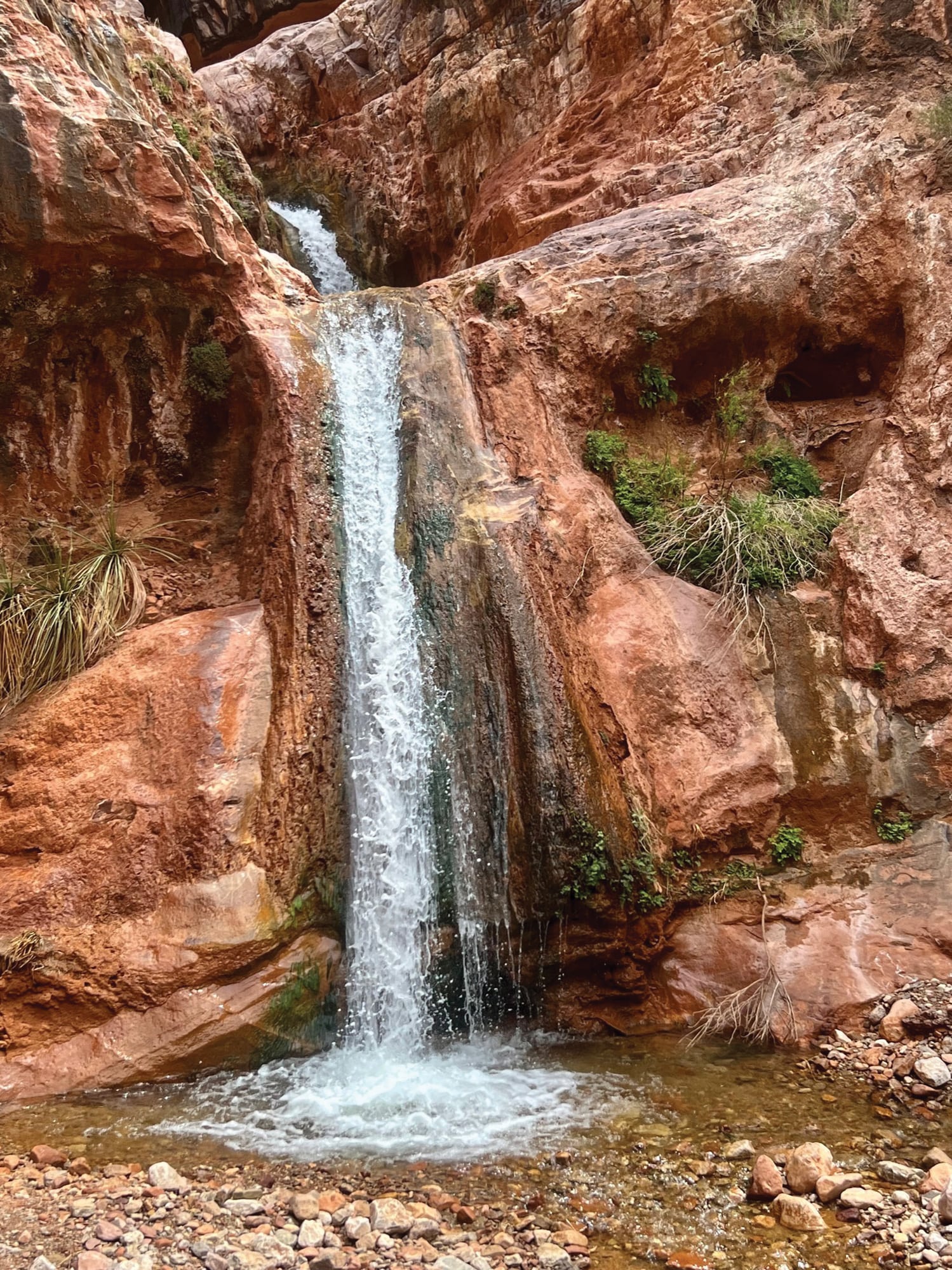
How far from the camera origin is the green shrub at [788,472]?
8016mm

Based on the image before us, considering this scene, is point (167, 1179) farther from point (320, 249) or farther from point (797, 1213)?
point (320, 249)

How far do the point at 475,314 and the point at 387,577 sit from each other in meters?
3.39

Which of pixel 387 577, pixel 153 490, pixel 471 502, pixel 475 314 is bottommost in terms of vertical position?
pixel 387 577

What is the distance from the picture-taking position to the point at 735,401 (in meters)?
8.34

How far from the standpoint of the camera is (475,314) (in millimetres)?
8477

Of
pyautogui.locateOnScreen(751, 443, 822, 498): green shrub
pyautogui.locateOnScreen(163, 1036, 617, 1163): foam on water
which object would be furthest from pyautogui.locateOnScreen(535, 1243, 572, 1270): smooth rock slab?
pyautogui.locateOnScreen(751, 443, 822, 498): green shrub

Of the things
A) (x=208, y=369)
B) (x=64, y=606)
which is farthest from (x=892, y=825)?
(x=208, y=369)

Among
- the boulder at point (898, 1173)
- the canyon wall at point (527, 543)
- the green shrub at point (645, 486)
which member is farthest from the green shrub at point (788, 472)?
the boulder at point (898, 1173)

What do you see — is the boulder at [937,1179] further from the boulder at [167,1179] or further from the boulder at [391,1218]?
the boulder at [167,1179]

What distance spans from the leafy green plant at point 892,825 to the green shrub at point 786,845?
548mm

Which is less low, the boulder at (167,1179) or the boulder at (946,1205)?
the boulder at (167,1179)

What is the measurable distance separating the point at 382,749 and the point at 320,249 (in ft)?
38.9

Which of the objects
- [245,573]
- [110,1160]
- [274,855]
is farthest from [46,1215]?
[245,573]

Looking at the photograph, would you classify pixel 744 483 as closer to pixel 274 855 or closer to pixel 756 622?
pixel 756 622
